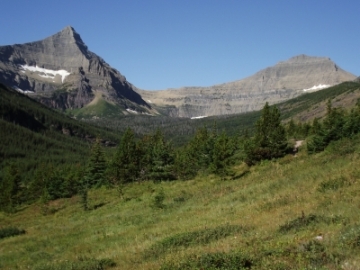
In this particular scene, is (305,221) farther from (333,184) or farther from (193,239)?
(333,184)

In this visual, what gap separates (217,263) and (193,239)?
4465 millimetres

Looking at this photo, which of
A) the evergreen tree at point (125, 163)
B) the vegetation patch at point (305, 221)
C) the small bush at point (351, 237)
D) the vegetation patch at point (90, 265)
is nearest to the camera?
the small bush at point (351, 237)

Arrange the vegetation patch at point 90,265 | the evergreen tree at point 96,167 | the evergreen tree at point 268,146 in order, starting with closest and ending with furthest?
the vegetation patch at point 90,265, the evergreen tree at point 268,146, the evergreen tree at point 96,167

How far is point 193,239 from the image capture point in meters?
12.5

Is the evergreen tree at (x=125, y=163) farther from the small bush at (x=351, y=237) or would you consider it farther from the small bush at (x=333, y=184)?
the small bush at (x=351, y=237)

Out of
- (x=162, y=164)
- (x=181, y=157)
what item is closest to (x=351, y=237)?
(x=162, y=164)

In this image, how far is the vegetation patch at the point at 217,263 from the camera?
7898 millimetres

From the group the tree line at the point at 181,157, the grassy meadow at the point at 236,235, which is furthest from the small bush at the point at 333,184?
the tree line at the point at 181,157

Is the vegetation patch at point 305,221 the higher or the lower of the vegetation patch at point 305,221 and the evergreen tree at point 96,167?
the higher

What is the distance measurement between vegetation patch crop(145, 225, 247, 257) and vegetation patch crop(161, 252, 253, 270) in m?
3.15

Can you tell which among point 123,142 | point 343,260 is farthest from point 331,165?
point 123,142

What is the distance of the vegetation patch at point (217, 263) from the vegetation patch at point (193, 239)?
315 cm

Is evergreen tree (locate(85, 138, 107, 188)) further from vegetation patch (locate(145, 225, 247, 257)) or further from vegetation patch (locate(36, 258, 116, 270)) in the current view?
vegetation patch (locate(145, 225, 247, 257))

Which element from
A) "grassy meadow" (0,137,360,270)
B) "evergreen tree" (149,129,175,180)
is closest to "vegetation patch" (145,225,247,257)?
"grassy meadow" (0,137,360,270)
